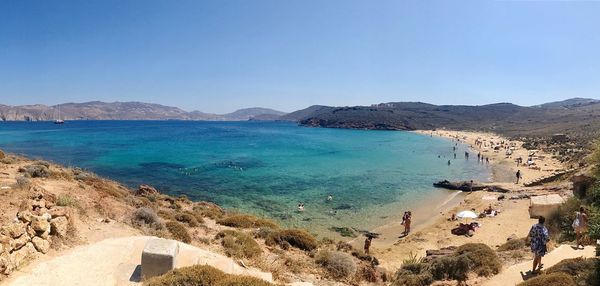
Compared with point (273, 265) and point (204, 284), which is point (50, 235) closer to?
point (204, 284)

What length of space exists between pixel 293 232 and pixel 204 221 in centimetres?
472

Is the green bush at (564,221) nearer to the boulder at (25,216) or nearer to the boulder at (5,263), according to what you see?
the boulder at (5,263)

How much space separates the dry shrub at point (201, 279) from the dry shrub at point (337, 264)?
4.68 metres

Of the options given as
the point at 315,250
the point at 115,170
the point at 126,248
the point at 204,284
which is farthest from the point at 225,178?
the point at 204,284

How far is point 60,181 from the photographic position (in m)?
18.5

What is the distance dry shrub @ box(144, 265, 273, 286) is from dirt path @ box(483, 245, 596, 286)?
265 inches

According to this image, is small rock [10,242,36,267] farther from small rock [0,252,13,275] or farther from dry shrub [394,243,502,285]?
dry shrub [394,243,502,285]

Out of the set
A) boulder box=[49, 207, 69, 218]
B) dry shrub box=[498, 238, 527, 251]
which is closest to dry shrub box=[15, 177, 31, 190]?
boulder box=[49, 207, 69, 218]

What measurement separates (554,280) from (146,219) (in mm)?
13037

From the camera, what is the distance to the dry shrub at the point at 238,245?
467 inches

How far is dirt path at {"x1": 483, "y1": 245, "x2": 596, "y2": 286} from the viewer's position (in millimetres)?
9812

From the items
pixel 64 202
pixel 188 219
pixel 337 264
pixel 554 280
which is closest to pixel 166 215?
pixel 188 219

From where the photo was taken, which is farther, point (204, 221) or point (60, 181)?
point (60, 181)

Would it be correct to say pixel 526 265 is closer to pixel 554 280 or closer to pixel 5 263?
pixel 554 280
